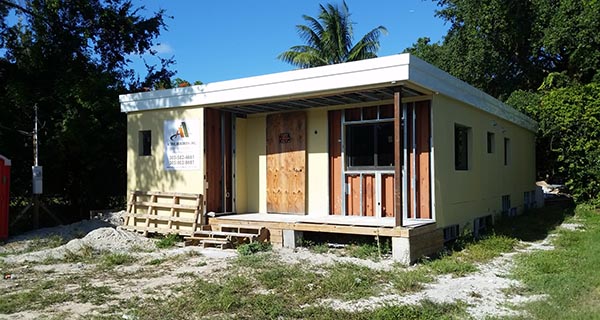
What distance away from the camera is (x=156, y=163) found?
1208 cm

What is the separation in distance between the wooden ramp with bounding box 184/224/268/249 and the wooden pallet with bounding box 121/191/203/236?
275 mm

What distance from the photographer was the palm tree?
27703mm

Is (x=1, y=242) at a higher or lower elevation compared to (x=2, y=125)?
lower

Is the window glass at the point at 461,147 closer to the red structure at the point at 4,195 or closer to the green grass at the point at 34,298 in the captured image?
the green grass at the point at 34,298

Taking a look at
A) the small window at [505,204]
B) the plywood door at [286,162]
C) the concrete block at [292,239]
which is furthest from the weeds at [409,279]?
the small window at [505,204]

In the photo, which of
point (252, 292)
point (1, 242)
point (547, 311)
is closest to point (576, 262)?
point (547, 311)

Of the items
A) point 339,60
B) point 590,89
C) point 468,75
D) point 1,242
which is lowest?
point 1,242

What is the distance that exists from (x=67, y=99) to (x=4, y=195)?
135 inches

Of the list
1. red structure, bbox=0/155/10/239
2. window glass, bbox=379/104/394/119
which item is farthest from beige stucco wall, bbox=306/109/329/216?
red structure, bbox=0/155/10/239

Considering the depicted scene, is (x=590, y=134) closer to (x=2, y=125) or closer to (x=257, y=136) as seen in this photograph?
(x=257, y=136)

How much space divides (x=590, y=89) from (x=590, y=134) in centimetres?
150

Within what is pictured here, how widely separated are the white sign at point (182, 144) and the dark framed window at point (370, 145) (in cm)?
353

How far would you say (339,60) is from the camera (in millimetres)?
27719

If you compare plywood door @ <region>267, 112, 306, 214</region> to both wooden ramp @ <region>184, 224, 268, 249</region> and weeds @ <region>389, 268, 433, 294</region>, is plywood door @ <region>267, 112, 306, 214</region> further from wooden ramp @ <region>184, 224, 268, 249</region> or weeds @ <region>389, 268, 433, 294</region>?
weeds @ <region>389, 268, 433, 294</region>
